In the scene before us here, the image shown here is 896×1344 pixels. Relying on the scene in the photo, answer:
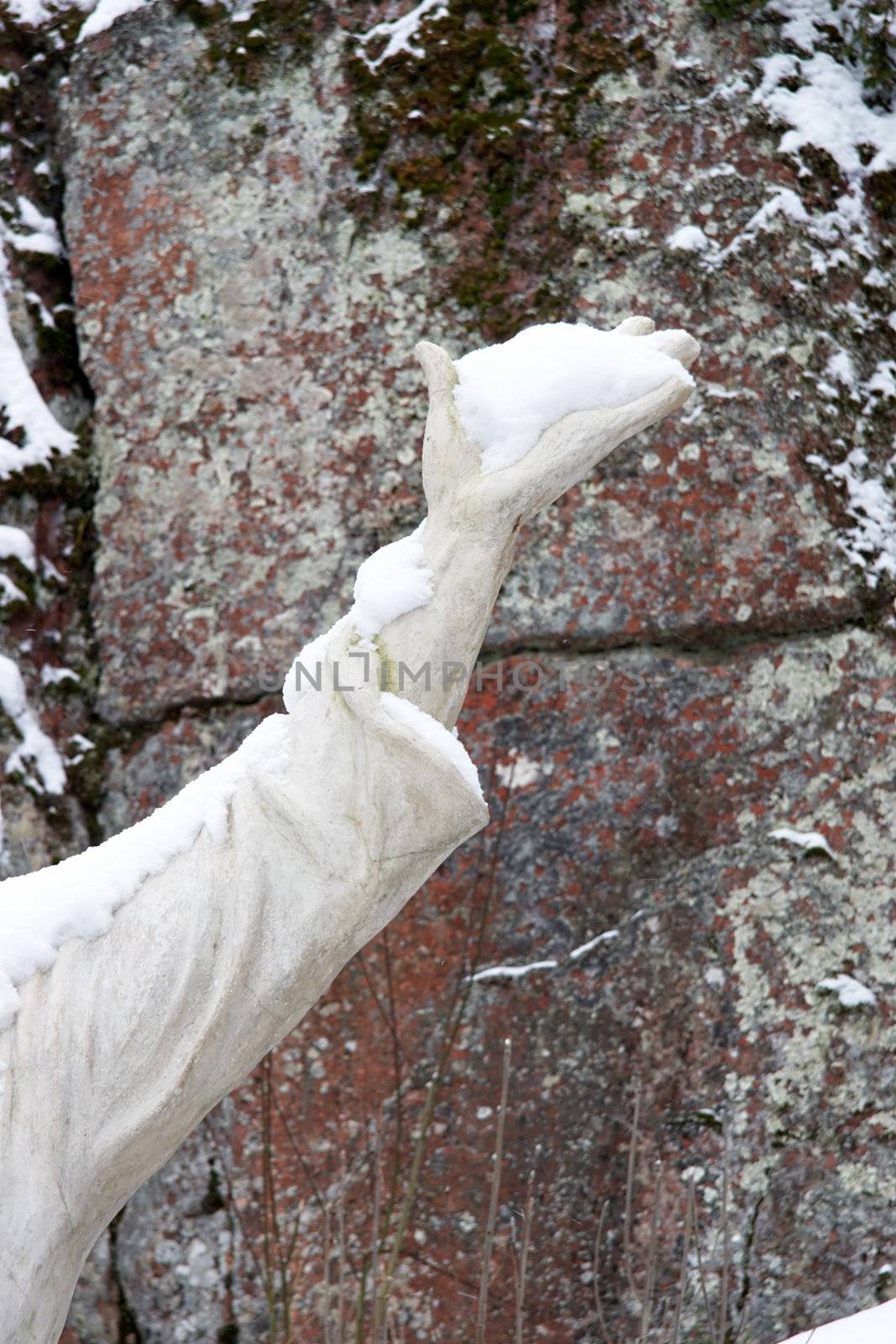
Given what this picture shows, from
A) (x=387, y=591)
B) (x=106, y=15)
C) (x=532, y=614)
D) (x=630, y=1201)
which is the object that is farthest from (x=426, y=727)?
(x=106, y=15)

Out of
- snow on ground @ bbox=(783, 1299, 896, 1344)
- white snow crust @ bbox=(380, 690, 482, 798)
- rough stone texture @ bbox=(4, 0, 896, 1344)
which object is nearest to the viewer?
white snow crust @ bbox=(380, 690, 482, 798)

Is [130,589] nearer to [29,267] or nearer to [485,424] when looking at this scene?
[29,267]

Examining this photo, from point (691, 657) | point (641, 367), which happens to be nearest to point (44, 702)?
point (691, 657)

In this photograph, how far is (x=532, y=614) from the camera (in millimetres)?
2064

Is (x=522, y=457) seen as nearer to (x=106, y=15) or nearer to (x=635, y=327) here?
(x=635, y=327)

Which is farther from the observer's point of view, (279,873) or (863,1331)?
(863,1331)

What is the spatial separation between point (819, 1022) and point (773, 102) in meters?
1.41

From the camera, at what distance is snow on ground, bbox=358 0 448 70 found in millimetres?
2176

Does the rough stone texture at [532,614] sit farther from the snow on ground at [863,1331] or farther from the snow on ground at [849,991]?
the snow on ground at [863,1331]

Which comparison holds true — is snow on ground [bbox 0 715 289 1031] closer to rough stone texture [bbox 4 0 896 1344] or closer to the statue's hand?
the statue's hand

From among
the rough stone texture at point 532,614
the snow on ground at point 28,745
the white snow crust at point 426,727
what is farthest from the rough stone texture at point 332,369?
the white snow crust at point 426,727

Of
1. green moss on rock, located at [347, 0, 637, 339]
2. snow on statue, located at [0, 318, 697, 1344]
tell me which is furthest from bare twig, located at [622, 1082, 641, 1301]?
green moss on rock, located at [347, 0, 637, 339]

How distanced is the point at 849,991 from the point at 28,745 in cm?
127

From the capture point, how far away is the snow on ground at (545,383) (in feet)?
3.53
